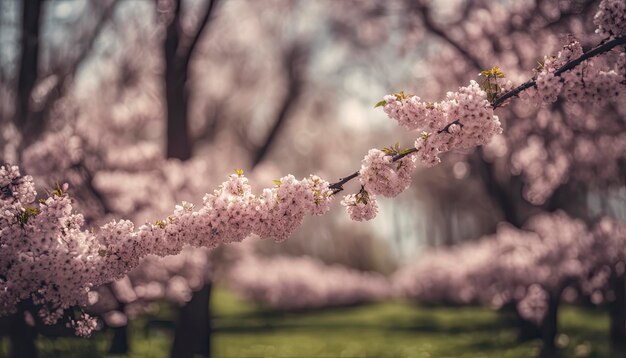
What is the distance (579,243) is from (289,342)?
273 inches

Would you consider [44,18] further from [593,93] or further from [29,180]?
[593,93]

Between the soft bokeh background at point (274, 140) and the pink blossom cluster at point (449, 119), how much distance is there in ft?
14.1

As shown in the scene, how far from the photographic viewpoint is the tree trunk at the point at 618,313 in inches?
423

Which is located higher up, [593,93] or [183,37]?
[183,37]

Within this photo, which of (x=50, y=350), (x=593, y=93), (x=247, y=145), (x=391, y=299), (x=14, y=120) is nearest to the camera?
(x=593, y=93)

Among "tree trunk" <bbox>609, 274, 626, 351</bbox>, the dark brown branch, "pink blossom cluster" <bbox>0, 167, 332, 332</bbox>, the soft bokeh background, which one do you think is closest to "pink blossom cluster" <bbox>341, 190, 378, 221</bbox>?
"pink blossom cluster" <bbox>0, 167, 332, 332</bbox>

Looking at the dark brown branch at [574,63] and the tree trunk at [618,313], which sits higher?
the dark brown branch at [574,63]

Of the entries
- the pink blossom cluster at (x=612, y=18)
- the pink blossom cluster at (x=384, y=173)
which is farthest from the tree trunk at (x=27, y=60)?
the pink blossom cluster at (x=612, y=18)

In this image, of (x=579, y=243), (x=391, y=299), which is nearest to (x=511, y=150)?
(x=579, y=243)

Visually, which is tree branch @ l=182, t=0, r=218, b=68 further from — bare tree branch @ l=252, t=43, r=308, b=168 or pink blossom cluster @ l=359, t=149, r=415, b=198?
pink blossom cluster @ l=359, t=149, r=415, b=198

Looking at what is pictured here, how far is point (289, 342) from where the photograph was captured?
1460 cm

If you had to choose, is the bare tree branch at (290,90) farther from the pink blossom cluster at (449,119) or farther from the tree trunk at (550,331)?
the pink blossom cluster at (449,119)

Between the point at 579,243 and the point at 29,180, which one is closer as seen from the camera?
the point at 29,180

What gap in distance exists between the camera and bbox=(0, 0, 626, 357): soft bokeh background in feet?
31.3
